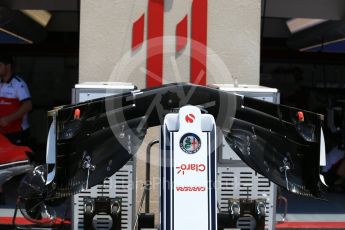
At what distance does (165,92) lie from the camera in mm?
3854

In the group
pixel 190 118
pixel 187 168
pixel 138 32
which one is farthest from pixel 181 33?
pixel 187 168

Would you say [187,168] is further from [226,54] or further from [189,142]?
[226,54]

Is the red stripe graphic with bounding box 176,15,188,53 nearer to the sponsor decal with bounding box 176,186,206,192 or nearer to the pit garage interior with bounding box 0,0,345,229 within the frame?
the pit garage interior with bounding box 0,0,345,229

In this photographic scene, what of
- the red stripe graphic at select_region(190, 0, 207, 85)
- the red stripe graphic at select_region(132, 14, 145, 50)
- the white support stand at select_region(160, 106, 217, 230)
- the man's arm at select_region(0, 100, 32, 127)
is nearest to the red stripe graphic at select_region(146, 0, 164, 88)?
the red stripe graphic at select_region(132, 14, 145, 50)

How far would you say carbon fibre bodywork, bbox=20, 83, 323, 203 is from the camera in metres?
3.85

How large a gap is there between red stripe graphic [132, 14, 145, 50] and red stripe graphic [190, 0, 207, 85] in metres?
0.50

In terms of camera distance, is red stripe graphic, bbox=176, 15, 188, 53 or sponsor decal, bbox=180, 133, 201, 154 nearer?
sponsor decal, bbox=180, 133, 201, 154

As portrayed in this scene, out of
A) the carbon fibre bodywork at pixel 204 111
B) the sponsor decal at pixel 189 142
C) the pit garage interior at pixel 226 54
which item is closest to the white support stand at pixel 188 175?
the sponsor decal at pixel 189 142

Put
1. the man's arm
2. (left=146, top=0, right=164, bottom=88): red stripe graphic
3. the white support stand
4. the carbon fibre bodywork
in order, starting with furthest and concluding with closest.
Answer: the man's arm, (left=146, top=0, right=164, bottom=88): red stripe graphic, the carbon fibre bodywork, the white support stand

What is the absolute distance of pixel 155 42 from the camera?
5867 mm

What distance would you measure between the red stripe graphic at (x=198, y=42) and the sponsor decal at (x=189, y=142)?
86.5 inches

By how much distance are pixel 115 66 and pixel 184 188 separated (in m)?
2.44

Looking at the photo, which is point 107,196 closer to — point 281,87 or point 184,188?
point 184,188

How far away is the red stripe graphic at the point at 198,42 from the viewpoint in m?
5.89
